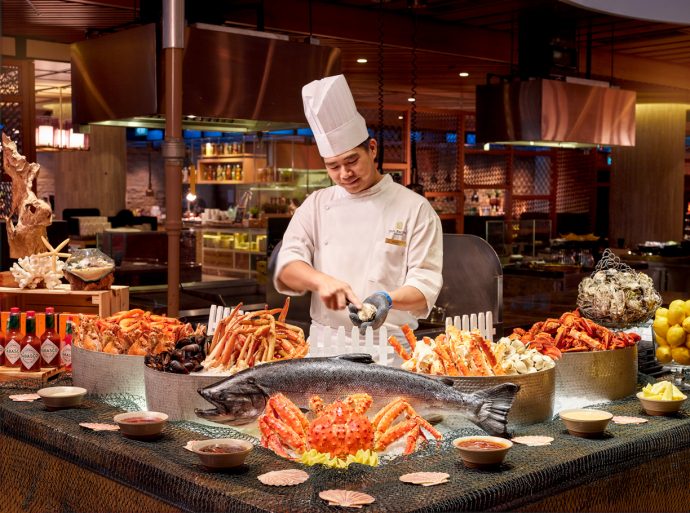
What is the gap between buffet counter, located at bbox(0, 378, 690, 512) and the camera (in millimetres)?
1688

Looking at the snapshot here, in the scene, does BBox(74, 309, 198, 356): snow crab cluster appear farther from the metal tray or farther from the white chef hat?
the white chef hat

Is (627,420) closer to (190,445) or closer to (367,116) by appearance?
(190,445)

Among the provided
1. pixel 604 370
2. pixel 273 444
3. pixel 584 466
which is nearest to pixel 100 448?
pixel 273 444

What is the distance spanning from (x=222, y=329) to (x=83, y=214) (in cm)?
1101

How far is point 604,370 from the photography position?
2482 millimetres

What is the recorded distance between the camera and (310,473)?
5.84 feet

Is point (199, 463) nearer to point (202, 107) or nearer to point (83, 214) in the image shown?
point (202, 107)

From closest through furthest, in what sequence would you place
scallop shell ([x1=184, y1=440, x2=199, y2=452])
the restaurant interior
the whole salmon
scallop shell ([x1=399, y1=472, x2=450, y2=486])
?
scallop shell ([x1=399, y1=472, x2=450, y2=486]), scallop shell ([x1=184, y1=440, x2=199, y2=452]), the whole salmon, the restaurant interior

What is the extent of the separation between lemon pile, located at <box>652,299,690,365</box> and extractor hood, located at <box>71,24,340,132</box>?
7.24 feet

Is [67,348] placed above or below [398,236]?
below

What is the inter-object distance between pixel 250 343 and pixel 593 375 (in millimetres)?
956

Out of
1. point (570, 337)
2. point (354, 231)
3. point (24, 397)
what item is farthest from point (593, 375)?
point (24, 397)

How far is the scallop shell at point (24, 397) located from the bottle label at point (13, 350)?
3.34 feet

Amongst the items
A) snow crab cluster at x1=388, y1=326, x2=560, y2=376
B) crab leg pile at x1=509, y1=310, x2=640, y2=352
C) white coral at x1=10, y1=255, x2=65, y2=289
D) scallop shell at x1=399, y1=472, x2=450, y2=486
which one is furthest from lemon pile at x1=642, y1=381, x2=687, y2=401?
white coral at x1=10, y1=255, x2=65, y2=289
